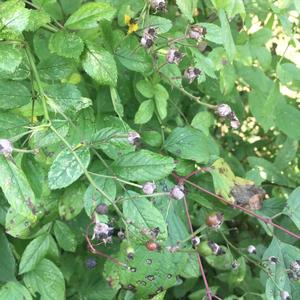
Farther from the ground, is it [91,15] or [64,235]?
[91,15]

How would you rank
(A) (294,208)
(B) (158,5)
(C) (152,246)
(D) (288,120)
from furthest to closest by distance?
(D) (288,120) → (A) (294,208) → (B) (158,5) → (C) (152,246)

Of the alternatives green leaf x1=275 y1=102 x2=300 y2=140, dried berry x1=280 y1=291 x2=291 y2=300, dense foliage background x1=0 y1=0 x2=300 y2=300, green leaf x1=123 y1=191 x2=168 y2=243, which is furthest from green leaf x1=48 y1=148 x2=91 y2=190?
green leaf x1=275 y1=102 x2=300 y2=140

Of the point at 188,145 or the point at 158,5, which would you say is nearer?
the point at 158,5

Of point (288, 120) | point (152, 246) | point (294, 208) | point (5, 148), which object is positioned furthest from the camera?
point (288, 120)

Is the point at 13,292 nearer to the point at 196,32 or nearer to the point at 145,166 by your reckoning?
the point at 145,166

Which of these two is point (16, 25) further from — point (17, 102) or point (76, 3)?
point (76, 3)

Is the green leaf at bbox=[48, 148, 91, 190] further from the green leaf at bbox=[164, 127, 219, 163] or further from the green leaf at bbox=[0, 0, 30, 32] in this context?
the green leaf at bbox=[164, 127, 219, 163]

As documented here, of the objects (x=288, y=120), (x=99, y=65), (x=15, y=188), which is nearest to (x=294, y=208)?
(x=288, y=120)

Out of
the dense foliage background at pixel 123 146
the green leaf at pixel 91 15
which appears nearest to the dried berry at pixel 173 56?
the dense foliage background at pixel 123 146
